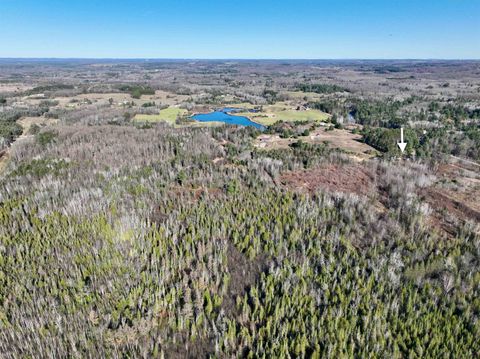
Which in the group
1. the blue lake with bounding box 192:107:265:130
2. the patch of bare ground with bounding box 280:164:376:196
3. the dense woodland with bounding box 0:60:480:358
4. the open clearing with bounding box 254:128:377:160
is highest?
the blue lake with bounding box 192:107:265:130

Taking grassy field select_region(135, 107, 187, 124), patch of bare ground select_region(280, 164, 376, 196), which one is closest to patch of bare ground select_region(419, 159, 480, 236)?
patch of bare ground select_region(280, 164, 376, 196)

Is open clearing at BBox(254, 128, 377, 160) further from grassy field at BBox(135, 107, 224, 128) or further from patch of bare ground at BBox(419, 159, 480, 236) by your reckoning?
grassy field at BBox(135, 107, 224, 128)

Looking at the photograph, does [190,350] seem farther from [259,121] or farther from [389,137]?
[259,121]

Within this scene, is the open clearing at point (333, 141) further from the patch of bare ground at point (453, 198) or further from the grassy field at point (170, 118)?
the grassy field at point (170, 118)

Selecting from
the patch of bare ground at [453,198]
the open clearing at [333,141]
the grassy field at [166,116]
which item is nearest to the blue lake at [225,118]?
the grassy field at [166,116]

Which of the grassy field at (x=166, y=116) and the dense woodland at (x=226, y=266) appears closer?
the dense woodland at (x=226, y=266)

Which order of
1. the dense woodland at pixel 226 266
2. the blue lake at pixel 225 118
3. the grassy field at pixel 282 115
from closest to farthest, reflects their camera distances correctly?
the dense woodland at pixel 226 266 → the blue lake at pixel 225 118 → the grassy field at pixel 282 115

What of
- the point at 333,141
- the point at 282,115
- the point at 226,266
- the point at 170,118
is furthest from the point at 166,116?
the point at 226,266
